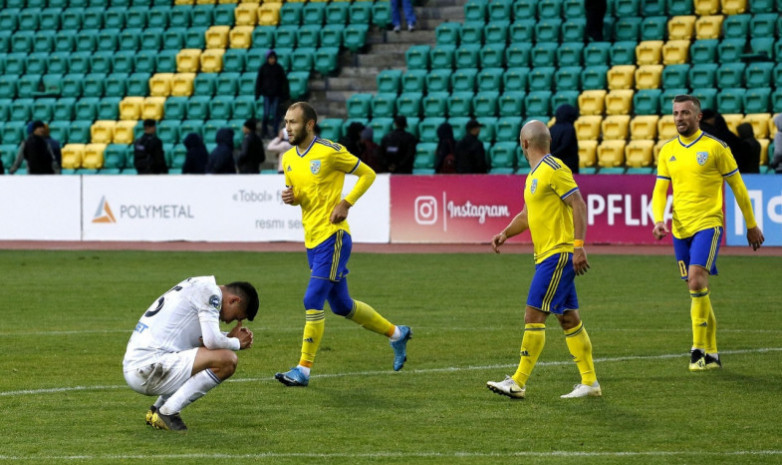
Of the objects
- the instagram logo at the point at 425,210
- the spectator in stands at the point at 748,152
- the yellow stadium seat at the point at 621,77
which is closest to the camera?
the spectator in stands at the point at 748,152

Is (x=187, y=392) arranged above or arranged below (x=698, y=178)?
below

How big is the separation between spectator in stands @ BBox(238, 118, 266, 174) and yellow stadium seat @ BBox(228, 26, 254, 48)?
6.78 meters

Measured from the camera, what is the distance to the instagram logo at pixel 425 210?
23.3 metres

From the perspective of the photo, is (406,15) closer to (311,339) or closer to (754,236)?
(754,236)

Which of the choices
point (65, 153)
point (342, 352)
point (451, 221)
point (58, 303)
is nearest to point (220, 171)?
point (451, 221)

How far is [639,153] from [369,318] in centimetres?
1529

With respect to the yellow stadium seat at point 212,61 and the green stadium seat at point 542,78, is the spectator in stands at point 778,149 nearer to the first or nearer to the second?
the green stadium seat at point 542,78

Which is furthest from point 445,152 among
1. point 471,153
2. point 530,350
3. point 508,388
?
point 508,388

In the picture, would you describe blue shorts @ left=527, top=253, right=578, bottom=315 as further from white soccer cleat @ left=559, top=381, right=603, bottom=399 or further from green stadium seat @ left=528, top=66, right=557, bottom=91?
green stadium seat @ left=528, top=66, right=557, bottom=91

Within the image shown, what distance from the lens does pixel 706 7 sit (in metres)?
26.9

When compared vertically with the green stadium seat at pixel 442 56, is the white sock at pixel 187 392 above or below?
below

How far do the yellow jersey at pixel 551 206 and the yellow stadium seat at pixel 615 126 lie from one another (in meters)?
17.0

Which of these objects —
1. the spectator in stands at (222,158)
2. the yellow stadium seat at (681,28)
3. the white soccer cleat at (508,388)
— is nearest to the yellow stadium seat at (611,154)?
the yellow stadium seat at (681,28)

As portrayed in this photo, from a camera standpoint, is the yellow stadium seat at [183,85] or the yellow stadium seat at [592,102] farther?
the yellow stadium seat at [183,85]
